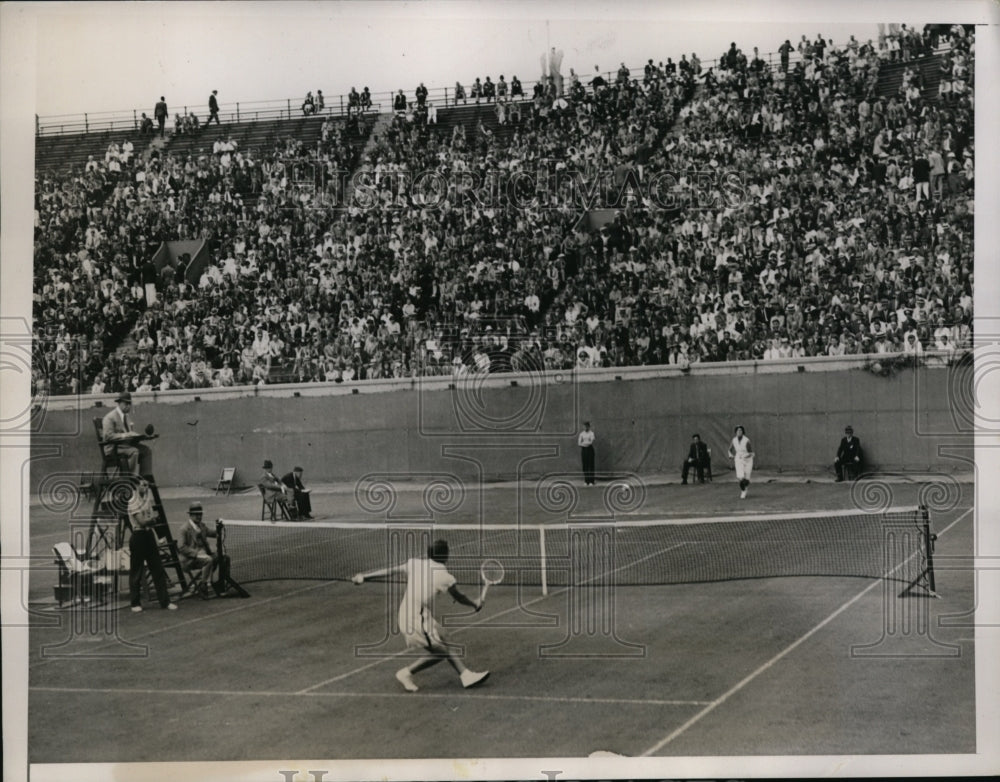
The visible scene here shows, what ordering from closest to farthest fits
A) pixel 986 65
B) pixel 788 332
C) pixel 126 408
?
1. pixel 986 65
2. pixel 126 408
3. pixel 788 332

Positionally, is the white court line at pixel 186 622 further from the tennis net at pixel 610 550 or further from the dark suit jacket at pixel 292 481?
the dark suit jacket at pixel 292 481

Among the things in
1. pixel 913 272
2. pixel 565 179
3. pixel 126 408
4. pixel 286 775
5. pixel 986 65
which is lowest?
pixel 286 775

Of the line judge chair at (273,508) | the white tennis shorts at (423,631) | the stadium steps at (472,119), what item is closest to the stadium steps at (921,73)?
the stadium steps at (472,119)

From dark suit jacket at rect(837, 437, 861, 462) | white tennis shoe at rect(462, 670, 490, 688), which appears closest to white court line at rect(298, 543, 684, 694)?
white tennis shoe at rect(462, 670, 490, 688)

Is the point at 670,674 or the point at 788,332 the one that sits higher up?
the point at 788,332

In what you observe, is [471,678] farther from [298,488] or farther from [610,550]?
[298,488]

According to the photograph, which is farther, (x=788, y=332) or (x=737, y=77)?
(x=788, y=332)

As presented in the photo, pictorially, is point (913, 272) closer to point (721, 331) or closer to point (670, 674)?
point (721, 331)

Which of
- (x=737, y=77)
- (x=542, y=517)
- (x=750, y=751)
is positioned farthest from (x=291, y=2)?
(x=750, y=751)

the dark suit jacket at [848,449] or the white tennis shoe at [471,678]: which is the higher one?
the dark suit jacket at [848,449]
